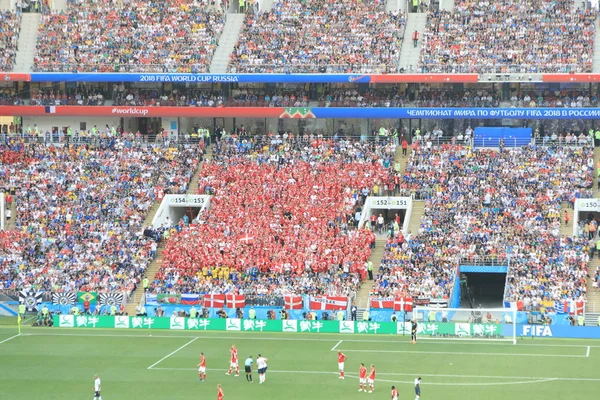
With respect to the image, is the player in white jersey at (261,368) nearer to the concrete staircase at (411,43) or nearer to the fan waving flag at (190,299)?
the fan waving flag at (190,299)

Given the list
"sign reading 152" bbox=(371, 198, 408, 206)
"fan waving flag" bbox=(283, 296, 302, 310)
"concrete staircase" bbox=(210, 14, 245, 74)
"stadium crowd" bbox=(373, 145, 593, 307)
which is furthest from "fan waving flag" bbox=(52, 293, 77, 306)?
"concrete staircase" bbox=(210, 14, 245, 74)

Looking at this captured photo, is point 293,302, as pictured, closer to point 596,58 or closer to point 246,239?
point 246,239

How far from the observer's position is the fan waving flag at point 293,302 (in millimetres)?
61938

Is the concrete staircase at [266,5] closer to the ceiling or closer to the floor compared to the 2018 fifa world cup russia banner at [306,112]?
closer to the ceiling

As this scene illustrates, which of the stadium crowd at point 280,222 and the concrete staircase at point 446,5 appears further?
the concrete staircase at point 446,5

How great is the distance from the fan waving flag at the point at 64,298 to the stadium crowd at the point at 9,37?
75.5 feet

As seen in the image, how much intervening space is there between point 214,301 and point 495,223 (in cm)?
1600

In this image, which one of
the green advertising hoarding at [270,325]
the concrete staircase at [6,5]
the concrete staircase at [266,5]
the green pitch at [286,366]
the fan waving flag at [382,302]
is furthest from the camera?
the concrete staircase at [6,5]

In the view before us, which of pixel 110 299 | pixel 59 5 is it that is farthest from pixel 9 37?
pixel 110 299

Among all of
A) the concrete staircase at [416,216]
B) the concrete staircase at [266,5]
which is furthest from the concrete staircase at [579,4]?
the concrete staircase at [266,5]

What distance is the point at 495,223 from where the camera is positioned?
6631 cm

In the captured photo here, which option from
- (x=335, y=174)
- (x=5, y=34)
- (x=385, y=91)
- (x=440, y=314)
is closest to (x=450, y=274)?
(x=440, y=314)

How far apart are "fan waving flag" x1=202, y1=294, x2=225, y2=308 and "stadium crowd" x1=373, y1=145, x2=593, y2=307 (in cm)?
807

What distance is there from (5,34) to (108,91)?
868cm
